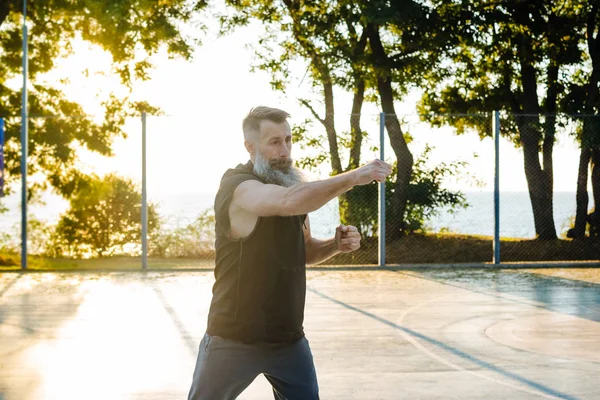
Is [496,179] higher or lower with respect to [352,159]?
lower

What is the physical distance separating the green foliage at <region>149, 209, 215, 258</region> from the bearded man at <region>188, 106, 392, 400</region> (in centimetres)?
1539

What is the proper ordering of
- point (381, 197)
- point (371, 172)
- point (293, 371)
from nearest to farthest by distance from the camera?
point (371, 172), point (293, 371), point (381, 197)

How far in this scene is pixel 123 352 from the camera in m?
7.61

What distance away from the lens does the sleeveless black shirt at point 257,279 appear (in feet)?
11.7

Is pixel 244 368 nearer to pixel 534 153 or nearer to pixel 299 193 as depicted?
pixel 299 193

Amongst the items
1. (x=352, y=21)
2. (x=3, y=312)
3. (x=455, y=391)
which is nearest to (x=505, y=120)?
(x=352, y=21)

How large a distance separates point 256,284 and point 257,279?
0.07 ft

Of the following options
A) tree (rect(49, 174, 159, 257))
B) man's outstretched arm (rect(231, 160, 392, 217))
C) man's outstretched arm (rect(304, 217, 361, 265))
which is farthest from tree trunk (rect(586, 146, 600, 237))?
man's outstretched arm (rect(231, 160, 392, 217))

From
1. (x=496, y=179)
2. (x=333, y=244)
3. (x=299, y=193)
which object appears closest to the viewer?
(x=299, y=193)

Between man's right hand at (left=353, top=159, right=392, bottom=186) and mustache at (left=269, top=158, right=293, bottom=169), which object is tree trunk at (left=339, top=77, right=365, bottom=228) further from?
man's right hand at (left=353, top=159, right=392, bottom=186)

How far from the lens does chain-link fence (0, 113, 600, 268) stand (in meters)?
18.8

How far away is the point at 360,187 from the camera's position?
61.9 ft

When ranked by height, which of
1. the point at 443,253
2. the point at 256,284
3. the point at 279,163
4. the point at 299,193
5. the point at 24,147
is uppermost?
the point at 24,147

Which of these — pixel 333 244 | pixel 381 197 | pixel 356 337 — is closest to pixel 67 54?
pixel 381 197
